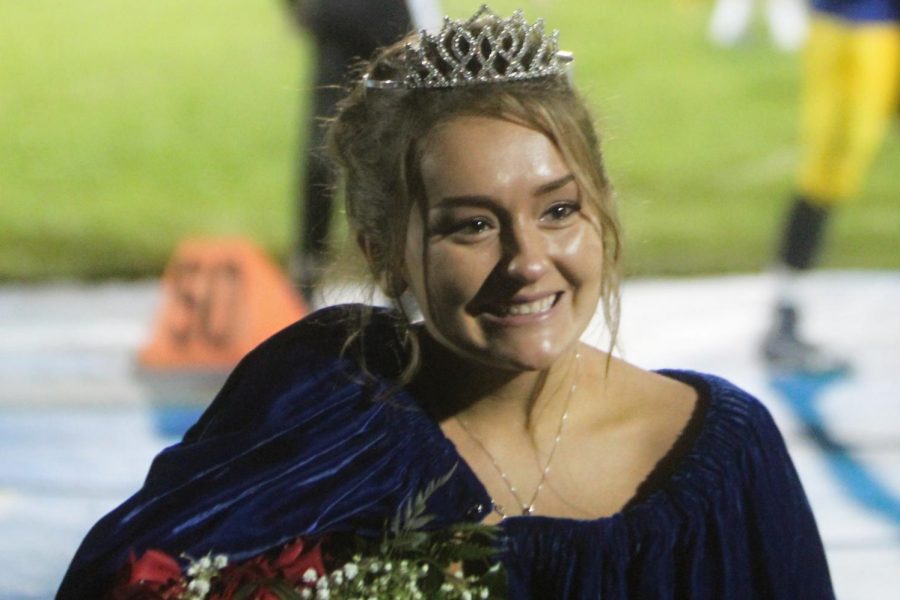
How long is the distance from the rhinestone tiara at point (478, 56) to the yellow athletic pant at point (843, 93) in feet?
9.92

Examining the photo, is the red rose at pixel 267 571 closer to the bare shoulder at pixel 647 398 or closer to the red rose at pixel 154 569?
the red rose at pixel 154 569

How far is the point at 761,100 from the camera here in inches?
309

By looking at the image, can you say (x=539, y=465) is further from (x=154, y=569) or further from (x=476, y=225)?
(x=154, y=569)

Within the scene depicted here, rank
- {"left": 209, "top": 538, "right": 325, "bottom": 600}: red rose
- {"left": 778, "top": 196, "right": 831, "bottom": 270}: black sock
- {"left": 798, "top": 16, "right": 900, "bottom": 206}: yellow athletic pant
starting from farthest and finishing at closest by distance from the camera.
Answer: {"left": 778, "top": 196, "right": 831, "bottom": 270}: black sock
{"left": 798, "top": 16, "right": 900, "bottom": 206}: yellow athletic pant
{"left": 209, "top": 538, "right": 325, "bottom": 600}: red rose

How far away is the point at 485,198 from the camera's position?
165 centimetres

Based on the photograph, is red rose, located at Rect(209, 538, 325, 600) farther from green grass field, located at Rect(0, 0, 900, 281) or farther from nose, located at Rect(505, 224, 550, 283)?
green grass field, located at Rect(0, 0, 900, 281)

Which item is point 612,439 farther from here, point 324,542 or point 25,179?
point 25,179

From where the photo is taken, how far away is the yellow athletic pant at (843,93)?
4.60 meters

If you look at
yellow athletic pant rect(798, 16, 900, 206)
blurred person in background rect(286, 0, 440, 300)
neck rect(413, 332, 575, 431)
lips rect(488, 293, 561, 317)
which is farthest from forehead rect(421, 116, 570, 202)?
yellow athletic pant rect(798, 16, 900, 206)

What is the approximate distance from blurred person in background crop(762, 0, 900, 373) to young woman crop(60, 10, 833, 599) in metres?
2.93

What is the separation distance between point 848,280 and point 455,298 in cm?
428

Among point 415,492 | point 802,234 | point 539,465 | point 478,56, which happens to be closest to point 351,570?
point 415,492

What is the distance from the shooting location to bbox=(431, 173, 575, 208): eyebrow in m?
1.65

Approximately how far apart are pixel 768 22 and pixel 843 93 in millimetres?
3387
